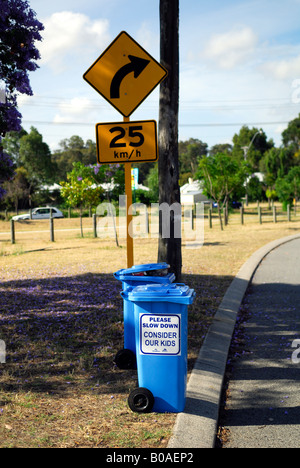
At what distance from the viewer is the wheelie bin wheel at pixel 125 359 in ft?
16.7

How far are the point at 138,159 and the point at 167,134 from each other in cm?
169

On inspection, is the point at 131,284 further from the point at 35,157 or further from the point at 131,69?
the point at 35,157

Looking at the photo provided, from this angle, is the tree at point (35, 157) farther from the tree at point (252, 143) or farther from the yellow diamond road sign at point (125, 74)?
the yellow diamond road sign at point (125, 74)

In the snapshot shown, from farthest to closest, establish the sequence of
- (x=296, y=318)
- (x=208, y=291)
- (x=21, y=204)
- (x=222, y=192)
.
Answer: (x=21, y=204) → (x=222, y=192) → (x=208, y=291) → (x=296, y=318)

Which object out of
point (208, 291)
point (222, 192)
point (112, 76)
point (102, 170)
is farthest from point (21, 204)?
point (112, 76)

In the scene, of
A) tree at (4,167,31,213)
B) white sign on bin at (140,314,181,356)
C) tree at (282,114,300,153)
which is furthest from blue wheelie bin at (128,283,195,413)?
tree at (282,114,300,153)

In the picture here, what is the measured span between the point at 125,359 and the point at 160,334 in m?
1.23

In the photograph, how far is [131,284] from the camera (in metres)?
4.74

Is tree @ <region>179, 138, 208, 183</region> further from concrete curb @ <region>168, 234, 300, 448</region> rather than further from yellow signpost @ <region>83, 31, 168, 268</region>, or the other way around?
yellow signpost @ <region>83, 31, 168, 268</region>

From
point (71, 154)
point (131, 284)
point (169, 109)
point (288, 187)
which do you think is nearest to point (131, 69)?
point (169, 109)

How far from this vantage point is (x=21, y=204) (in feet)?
164

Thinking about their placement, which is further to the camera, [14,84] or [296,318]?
[14,84]

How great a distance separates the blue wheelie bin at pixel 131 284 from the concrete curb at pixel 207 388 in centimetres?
66
